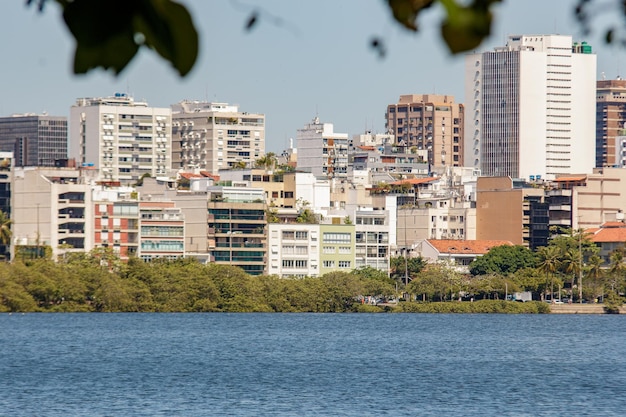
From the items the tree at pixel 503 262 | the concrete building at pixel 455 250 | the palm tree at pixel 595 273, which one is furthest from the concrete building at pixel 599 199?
the palm tree at pixel 595 273

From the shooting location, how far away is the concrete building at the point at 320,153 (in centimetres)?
18550

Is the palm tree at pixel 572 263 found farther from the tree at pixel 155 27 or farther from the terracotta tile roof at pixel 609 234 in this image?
the tree at pixel 155 27

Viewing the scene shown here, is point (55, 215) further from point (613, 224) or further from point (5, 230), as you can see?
point (613, 224)

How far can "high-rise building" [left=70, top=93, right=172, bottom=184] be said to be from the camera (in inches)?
7475

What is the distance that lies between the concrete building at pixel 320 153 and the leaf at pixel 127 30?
179 metres

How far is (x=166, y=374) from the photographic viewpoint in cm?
6744

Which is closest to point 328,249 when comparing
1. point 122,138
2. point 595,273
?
point 595,273

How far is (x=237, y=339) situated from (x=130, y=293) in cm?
1406

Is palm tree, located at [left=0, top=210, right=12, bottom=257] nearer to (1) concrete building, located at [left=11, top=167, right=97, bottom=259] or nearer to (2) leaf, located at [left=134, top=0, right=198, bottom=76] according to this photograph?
(1) concrete building, located at [left=11, top=167, right=97, bottom=259]

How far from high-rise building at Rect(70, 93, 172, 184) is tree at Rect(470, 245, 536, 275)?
6821 cm

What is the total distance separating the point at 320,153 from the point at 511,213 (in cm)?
4382

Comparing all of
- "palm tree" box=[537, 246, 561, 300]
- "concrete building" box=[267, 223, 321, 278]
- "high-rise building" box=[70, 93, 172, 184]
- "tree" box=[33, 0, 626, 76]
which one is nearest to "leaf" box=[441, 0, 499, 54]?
"tree" box=[33, 0, 626, 76]

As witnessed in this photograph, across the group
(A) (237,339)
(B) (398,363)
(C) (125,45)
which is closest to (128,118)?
(A) (237,339)

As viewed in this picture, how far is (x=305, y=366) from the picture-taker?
73.3 metres
